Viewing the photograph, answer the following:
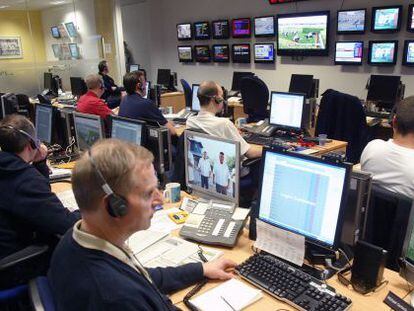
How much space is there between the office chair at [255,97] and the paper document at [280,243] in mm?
3742

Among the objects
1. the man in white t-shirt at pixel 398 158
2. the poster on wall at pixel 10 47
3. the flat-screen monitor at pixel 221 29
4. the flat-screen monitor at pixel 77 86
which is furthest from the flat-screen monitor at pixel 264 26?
the man in white t-shirt at pixel 398 158

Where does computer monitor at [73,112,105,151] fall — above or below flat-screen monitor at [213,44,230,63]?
below

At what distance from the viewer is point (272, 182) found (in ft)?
5.57

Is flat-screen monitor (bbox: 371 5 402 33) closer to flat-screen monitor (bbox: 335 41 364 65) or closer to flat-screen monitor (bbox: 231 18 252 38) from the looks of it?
flat-screen monitor (bbox: 335 41 364 65)

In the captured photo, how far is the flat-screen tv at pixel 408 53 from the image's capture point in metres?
5.23

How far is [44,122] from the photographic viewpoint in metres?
3.70

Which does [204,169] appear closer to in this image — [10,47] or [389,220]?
[389,220]

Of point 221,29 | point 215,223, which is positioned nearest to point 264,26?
point 221,29

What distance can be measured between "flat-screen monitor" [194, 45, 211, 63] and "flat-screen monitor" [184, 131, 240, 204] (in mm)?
6309

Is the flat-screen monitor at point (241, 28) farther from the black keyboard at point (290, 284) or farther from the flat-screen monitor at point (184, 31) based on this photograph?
the black keyboard at point (290, 284)

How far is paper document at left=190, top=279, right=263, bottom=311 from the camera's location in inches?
55.2

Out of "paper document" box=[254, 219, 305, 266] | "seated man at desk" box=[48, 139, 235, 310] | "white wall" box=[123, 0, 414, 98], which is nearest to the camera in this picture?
"seated man at desk" box=[48, 139, 235, 310]

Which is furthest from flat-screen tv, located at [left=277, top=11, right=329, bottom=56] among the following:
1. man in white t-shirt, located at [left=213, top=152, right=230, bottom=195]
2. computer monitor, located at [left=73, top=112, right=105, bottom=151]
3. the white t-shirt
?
man in white t-shirt, located at [left=213, top=152, right=230, bottom=195]

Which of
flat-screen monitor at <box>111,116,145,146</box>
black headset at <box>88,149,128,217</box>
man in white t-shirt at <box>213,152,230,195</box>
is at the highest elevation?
black headset at <box>88,149,128,217</box>
